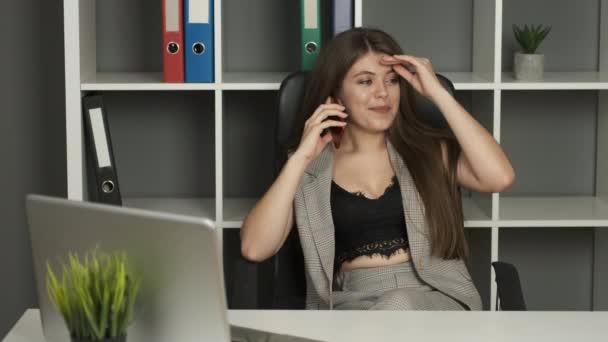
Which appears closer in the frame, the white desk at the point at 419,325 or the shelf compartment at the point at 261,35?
the white desk at the point at 419,325

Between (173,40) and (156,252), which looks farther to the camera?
(173,40)

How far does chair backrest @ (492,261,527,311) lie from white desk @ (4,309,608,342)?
38cm

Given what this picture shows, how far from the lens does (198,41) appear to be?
115 inches

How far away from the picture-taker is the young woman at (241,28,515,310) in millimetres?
2494

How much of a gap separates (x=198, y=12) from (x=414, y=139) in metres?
0.74

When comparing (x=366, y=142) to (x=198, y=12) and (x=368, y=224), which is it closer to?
(x=368, y=224)

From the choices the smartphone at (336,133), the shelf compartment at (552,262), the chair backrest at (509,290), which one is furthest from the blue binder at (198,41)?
the shelf compartment at (552,262)

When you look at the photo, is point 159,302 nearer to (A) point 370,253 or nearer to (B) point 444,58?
(A) point 370,253

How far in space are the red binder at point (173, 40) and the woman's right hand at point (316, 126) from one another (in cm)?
58

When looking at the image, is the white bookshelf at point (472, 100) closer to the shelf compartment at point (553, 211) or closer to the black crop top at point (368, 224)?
the shelf compartment at point (553, 211)

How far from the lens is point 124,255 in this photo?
1.43 m

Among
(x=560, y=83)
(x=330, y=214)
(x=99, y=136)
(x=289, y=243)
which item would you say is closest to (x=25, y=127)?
(x=99, y=136)

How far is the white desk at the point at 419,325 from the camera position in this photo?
5.47 ft

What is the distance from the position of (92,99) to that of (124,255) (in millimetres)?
1599
